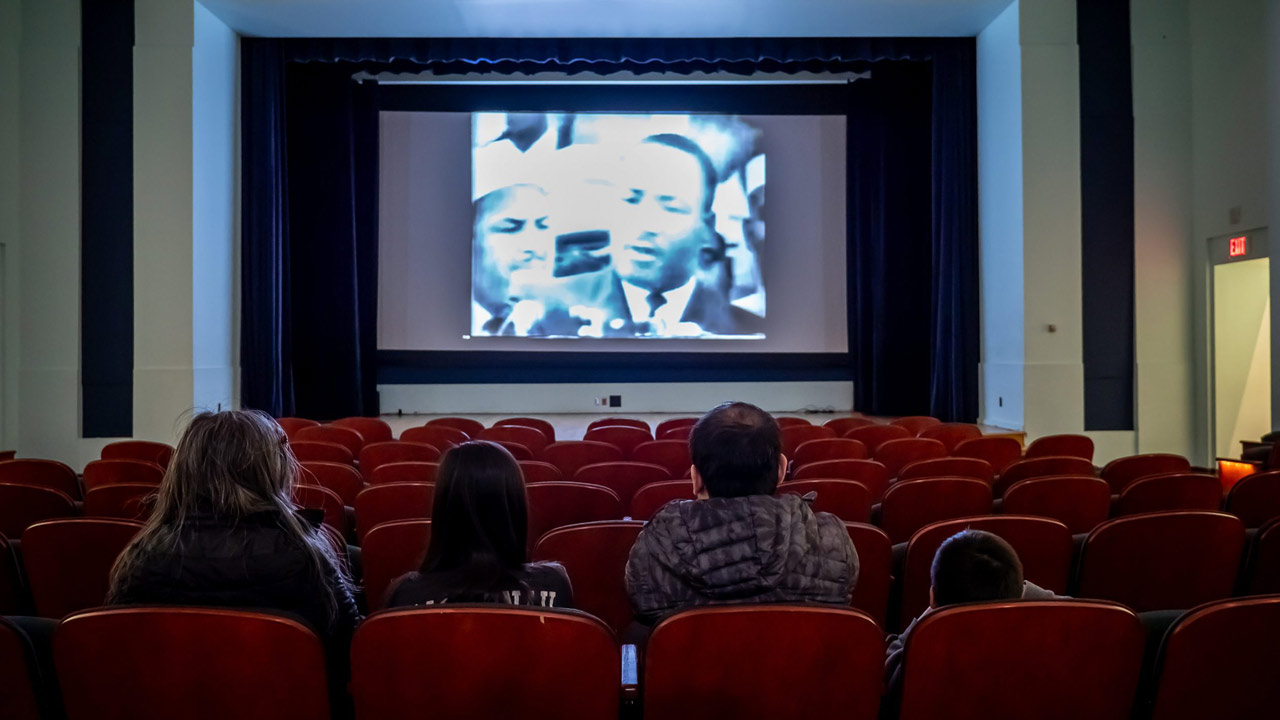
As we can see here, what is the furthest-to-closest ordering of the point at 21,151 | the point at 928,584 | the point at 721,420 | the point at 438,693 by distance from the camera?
the point at 21,151 < the point at 928,584 < the point at 721,420 < the point at 438,693

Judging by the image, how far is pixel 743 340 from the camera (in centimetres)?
1163

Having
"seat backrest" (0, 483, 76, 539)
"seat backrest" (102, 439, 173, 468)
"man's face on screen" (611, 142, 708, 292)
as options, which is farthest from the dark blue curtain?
"seat backrest" (0, 483, 76, 539)

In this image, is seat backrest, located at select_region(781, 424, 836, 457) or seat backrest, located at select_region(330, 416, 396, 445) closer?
seat backrest, located at select_region(781, 424, 836, 457)

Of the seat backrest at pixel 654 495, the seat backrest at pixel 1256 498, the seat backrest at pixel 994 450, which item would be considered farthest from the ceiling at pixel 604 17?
the seat backrest at pixel 1256 498

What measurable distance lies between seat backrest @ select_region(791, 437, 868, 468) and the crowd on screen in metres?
2.88

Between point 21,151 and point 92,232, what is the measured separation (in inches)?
36.6

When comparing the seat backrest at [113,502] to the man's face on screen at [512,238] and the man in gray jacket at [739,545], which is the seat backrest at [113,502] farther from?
the man's face on screen at [512,238]

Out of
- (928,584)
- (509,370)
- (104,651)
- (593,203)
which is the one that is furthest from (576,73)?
(104,651)

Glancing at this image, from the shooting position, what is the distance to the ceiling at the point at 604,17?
9031 millimetres

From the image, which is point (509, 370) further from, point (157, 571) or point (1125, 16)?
point (157, 571)

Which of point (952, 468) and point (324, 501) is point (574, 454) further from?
point (952, 468)

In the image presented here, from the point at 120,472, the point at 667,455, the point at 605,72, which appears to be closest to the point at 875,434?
the point at 667,455

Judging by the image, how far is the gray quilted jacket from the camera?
1.86 m

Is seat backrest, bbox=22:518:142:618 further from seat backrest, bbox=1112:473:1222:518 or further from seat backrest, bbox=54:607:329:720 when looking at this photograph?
seat backrest, bbox=1112:473:1222:518
